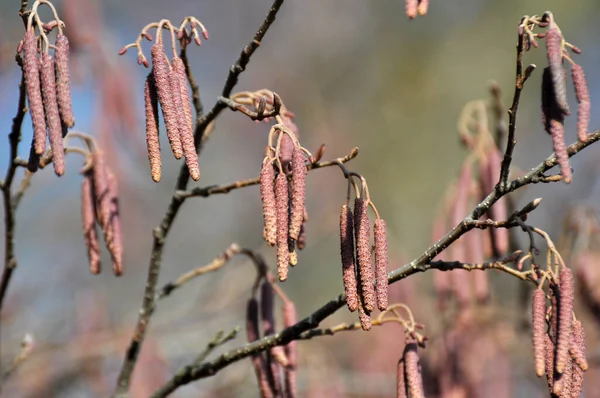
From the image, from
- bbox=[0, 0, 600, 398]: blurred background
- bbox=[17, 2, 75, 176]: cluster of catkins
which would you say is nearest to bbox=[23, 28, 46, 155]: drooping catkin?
Result: bbox=[17, 2, 75, 176]: cluster of catkins

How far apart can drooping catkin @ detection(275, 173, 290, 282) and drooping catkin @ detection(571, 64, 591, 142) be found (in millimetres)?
438

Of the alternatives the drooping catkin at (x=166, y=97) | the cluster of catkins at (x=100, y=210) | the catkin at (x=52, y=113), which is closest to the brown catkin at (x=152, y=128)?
the drooping catkin at (x=166, y=97)

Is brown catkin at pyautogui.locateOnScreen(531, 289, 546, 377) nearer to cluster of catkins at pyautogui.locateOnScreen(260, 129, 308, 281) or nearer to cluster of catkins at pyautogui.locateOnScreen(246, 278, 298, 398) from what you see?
cluster of catkins at pyautogui.locateOnScreen(260, 129, 308, 281)

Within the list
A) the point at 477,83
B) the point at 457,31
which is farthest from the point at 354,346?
the point at 457,31

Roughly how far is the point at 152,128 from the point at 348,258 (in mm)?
359

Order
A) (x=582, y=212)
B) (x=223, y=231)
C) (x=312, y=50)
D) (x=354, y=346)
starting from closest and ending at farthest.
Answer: (x=582, y=212) → (x=354, y=346) → (x=223, y=231) → (x=312, y=50)

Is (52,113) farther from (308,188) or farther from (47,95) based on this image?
(308,188)

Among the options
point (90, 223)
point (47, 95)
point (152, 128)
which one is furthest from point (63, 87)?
point (90, 223)

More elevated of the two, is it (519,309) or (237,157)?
(237,157)

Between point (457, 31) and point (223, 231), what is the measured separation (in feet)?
13.5

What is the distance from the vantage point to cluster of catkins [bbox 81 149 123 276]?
1512 millimetres

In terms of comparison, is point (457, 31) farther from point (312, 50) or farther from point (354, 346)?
point (354, 346)

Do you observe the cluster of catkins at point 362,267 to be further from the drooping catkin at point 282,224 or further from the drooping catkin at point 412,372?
the drooping catkin at point 412,372

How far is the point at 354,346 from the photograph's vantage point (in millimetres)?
3879
